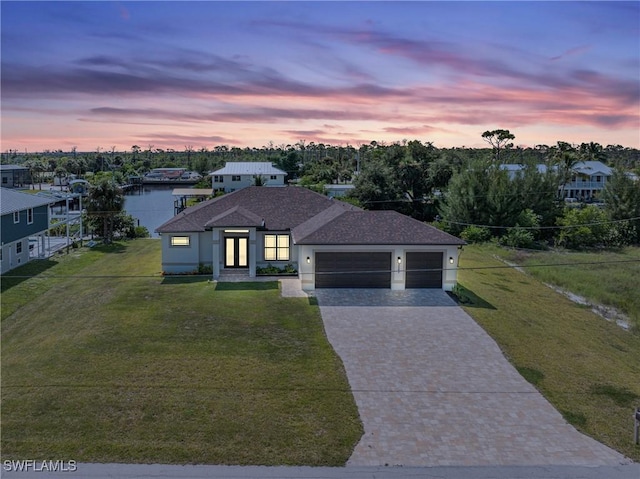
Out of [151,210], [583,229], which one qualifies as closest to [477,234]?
[583,229]

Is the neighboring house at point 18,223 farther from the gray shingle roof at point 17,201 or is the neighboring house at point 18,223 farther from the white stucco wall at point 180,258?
the white stucco wall at point 180,258

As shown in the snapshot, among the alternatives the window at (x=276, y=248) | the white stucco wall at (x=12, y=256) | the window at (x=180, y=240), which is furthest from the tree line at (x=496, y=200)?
the window at (x=276, y=248)

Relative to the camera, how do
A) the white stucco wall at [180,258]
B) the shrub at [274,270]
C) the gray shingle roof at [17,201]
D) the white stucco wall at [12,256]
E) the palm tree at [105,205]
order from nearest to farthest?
the shrub at [274,270]
the white stucco wall at [180,258]
the white stucco wall at [12,256]
the gray shingle roof at [17,201]
the palm tree at [105,205]

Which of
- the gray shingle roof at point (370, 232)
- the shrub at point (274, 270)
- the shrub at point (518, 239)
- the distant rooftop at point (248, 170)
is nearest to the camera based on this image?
the gray shingle roof at point (370, 232)

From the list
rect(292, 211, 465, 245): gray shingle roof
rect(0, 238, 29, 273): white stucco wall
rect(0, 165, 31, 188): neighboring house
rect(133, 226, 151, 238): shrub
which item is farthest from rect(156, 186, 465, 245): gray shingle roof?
rect(0, 165, 31, 188): neighboring house

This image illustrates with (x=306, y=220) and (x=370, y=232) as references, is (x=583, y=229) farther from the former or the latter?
(x=306, y=220)

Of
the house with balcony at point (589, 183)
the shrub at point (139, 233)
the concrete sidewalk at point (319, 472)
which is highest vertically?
the house with balcony at point (589, 183)
